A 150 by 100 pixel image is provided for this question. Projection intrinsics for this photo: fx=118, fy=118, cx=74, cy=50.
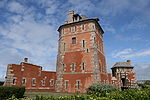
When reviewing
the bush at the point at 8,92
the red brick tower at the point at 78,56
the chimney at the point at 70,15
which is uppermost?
the chimney at the point at 70,15

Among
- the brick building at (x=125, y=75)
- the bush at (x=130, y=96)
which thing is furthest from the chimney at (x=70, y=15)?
the bush at (x=130, y=96)

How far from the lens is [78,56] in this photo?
866 inches

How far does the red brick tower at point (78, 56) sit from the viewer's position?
2042 cm

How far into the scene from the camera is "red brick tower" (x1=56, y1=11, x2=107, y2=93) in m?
20.4

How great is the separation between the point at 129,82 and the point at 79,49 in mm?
19622

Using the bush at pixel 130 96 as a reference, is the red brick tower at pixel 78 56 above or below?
above

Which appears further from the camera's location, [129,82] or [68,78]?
[129,82]

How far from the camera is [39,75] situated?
24688 mm

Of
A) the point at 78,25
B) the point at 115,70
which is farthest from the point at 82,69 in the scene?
the point at 115,70

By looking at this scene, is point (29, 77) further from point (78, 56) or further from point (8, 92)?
point (78, 56)

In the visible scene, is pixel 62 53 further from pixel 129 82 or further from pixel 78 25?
pixel 129 82

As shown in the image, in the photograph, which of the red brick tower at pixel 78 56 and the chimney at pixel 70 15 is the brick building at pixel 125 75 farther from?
the chimney at pixel 70 15

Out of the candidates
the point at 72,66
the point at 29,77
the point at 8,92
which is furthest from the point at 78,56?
the point at 8,92

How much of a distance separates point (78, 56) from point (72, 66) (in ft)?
7.13
